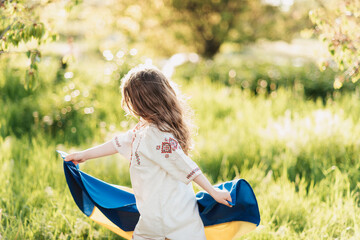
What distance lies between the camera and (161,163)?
6.88ft

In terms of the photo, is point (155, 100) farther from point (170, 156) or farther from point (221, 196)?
point (221, 196)

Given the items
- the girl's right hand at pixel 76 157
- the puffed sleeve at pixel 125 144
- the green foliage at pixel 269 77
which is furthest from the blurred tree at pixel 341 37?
the green foliage at pixel 269 77

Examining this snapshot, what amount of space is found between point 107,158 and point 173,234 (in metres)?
1.92

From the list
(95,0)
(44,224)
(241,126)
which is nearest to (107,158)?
(44,224)

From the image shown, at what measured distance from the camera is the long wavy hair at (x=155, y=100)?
2.13 m

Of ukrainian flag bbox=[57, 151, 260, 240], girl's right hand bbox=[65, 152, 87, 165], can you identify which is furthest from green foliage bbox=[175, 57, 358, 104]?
girl's right hand bbox=[65, 152, 87, 165]

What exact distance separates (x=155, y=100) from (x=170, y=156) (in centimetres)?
31

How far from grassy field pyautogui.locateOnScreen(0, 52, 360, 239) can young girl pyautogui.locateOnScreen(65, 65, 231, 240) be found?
2.61 ft

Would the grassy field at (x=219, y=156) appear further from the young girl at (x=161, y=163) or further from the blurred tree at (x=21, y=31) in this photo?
the blurred tree at (x=21, y=31)

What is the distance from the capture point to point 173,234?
85.3 inches

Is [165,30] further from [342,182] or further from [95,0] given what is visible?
[342,182]

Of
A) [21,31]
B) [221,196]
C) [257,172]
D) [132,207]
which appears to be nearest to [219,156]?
[257,172]

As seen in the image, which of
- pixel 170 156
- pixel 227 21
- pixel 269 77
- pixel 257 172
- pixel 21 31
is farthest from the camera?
pixel 227 21

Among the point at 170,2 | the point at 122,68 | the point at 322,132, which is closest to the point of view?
the point at 322,132
